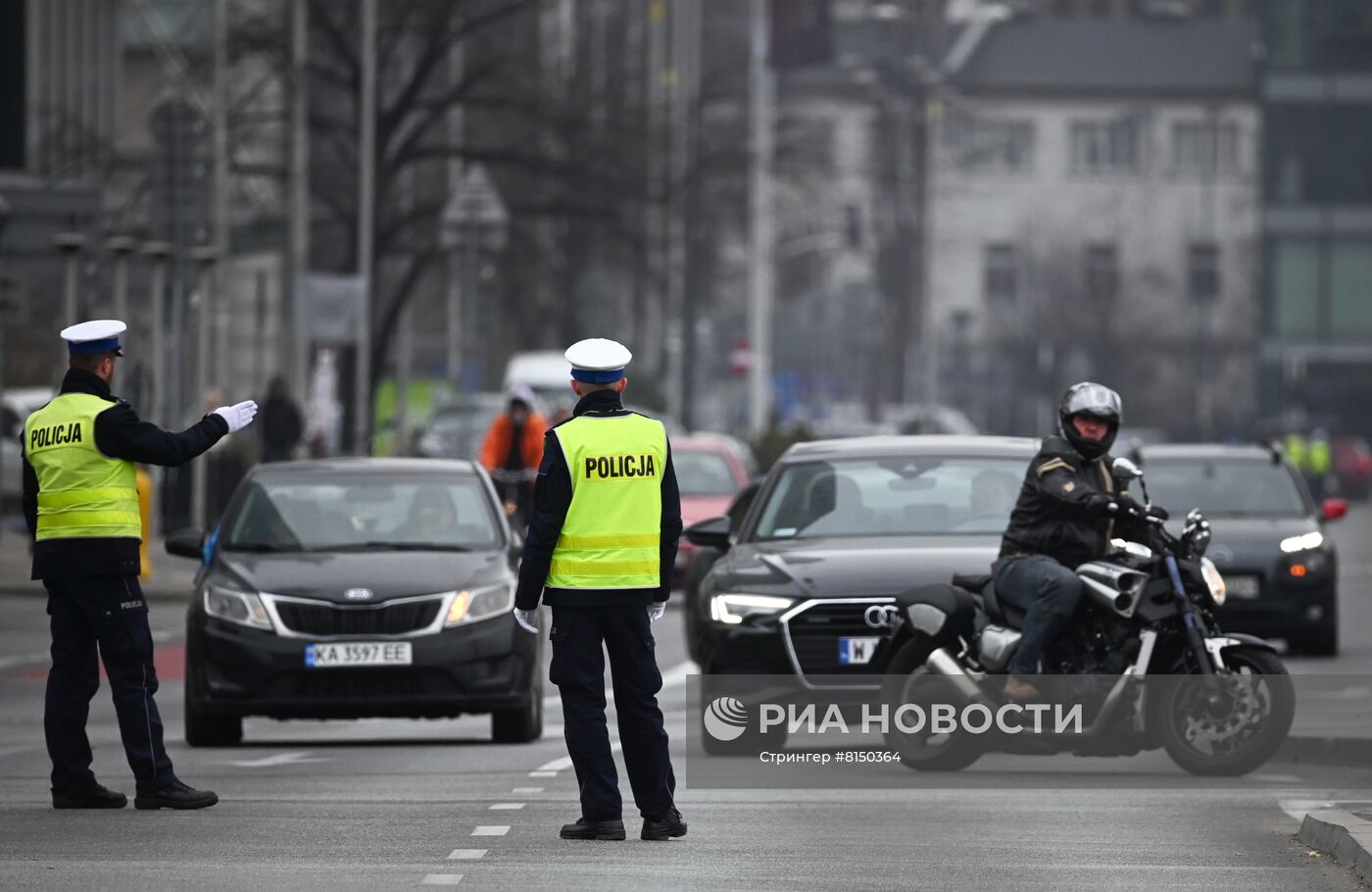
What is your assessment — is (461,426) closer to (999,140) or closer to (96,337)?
(96,337)

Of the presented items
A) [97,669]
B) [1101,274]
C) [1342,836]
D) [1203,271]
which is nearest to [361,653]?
[97,669]

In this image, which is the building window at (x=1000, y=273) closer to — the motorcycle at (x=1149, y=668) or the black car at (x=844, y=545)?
the black car at (x=844, y=545)

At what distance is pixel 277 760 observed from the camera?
14617mm

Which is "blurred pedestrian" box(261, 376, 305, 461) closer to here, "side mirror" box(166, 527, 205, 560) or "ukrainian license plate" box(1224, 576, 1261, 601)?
"ukrainian license plate" box(1224, 576, 1261, 601)

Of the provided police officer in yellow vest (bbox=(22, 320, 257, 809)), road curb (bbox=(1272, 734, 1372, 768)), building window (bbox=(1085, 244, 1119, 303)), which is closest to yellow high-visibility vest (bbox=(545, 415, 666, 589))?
police officer in yellow vest (bbox=(22, 320, 257, 809))

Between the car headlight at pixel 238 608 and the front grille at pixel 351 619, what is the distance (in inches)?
3.3

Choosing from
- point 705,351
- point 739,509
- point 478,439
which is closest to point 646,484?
point 739,509

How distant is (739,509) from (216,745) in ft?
13.9

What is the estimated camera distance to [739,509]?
18719 mm

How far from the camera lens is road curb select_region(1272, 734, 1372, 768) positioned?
14.0 metres

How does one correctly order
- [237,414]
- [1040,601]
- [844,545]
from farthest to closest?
[844,545] → [1040,601] → [237,414]

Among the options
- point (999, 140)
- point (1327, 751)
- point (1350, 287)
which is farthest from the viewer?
point (999, 140)

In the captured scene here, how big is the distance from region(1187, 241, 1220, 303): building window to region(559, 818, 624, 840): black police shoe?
77.6m

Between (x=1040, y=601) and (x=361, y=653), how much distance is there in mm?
3657
